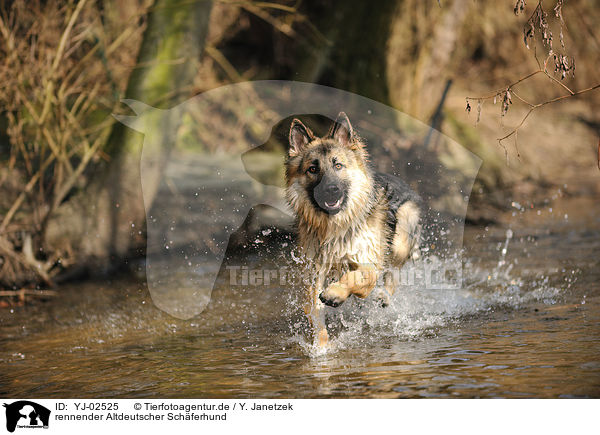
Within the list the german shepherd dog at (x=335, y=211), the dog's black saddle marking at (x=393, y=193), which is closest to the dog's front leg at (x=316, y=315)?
the german shepherd dog at (x=335, y=211)

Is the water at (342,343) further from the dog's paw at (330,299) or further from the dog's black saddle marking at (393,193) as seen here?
the dog's black saddle marking at (393,193)

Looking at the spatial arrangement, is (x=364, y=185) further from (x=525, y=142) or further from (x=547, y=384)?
(x=525, y=142)

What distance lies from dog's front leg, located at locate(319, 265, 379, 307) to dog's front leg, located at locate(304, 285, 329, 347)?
0.27 meters

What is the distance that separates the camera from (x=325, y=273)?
4.97 m

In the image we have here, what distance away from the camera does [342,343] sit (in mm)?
4590

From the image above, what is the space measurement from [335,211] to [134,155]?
404 centimetres

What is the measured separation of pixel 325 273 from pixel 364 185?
0.72 m

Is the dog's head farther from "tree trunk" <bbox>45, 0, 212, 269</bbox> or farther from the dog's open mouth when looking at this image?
"tree trunk" <bbox>45, 0, 212, 269</bbox>

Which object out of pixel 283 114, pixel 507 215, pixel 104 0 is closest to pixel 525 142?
pixel 507 215

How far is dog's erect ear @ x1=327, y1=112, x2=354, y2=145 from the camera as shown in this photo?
480 cm

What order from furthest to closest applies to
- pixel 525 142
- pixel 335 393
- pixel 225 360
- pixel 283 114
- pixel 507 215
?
pixel 525 142
pixel 283 114
pixel 507 215
pixel 225 360
pixel 335 393

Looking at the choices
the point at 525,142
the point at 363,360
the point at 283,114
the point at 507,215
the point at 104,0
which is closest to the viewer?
the point at 363,360
